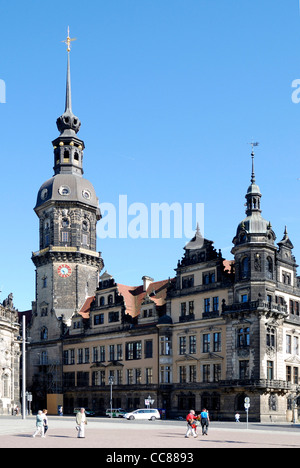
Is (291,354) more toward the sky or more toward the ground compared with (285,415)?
more toward the sky

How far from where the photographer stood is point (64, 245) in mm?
94812

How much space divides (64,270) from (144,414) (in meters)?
32.9

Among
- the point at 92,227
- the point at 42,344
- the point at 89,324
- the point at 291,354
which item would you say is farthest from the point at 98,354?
the point at 291,354

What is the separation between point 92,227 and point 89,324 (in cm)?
1547

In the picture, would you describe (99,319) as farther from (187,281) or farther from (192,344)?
(192,344)

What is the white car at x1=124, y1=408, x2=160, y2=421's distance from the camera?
6544 cm

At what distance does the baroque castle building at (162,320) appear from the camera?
69.1m

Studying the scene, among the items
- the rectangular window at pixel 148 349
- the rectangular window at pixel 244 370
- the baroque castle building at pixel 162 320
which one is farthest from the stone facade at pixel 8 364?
the rectangular window at pixel 244 370

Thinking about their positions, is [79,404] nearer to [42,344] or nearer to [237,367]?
[42,344]

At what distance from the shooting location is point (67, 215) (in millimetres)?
94938

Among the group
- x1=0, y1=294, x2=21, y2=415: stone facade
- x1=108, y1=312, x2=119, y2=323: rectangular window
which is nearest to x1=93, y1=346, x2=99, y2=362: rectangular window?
x1=108, y1=312, x2=119, y2=323: rectangular window

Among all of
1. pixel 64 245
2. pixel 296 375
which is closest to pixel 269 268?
pixel 296 375

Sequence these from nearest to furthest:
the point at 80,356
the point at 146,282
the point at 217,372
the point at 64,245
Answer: the point at 217,372, the point at 146,282, the point at 80,356, the point at 64,245

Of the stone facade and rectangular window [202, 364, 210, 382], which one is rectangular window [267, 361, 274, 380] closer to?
rectangular window [202, 364, 210, 382]
